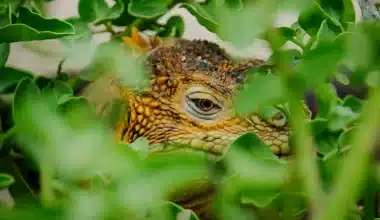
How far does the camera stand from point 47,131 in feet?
0.87

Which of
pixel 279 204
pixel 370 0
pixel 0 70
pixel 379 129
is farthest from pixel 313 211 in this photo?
pixel 0 70

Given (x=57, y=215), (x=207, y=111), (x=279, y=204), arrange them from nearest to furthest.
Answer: (x=57, y=215) < (x=279, y=204) < (x=207, y=111)

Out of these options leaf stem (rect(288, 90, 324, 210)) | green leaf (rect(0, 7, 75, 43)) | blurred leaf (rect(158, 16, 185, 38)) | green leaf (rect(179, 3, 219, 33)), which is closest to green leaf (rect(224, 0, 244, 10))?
green leaf (rect(179, 3, 219, 33))

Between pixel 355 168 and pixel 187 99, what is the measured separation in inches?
26.7

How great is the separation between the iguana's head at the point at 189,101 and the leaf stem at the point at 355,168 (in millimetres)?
609

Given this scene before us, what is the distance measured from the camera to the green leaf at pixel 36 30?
0.62 meters

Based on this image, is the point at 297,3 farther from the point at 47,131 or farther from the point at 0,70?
the point at 0,70

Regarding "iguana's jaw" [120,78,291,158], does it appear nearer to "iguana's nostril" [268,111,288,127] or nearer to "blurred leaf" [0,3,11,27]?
"iguana's nostril" [268,111,288,127]

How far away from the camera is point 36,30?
634mm

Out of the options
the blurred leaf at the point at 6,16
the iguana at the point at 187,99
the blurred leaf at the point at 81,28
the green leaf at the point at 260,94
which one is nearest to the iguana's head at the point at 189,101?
the iguana at the point at 187,99

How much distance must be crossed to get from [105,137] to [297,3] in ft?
0.31

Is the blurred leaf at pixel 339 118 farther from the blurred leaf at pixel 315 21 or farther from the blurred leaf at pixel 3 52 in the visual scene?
the blurred leaf at pixel 3 52

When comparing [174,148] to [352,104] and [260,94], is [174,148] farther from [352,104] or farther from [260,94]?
[260,94]

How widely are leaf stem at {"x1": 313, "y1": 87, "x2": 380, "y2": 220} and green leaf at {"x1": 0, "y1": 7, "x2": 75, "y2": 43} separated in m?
0.42
